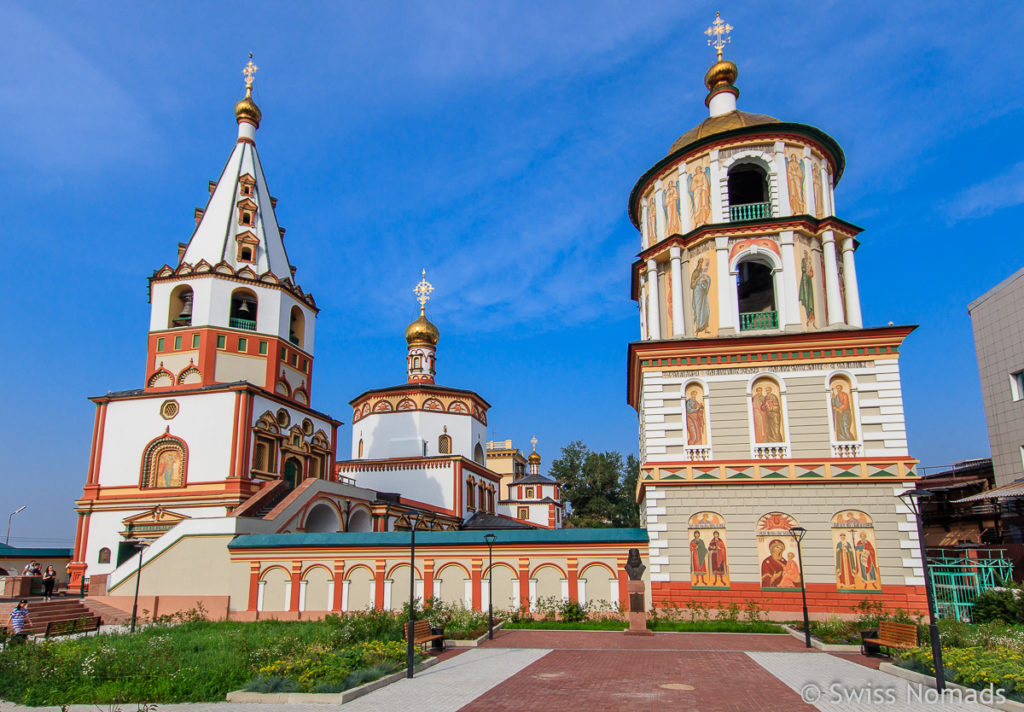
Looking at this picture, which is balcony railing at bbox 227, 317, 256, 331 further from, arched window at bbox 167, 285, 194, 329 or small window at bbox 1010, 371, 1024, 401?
small window at bbox 1010, 371, 1024, 401

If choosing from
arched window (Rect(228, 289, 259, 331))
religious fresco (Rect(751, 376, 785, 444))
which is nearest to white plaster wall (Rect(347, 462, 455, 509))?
arched window (Rect(228, 289, 259, 331))

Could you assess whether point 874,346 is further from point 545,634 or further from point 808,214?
point 545,634

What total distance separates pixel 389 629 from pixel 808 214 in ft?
50.3

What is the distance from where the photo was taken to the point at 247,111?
31.6 metres

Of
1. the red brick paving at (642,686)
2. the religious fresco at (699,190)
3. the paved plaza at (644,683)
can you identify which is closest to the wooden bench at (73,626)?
the paved plaza at (644,683)

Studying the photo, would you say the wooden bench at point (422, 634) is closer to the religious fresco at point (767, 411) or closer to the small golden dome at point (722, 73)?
the religious fresco at point (767, 411)

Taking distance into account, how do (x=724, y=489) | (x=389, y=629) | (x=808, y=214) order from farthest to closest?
(x=808, y=214) → (x=724, y=489) → (x=389, y=629)

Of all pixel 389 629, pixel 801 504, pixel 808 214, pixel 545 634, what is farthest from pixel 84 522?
pixel 808 214

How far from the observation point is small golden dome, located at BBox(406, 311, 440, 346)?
143 ft

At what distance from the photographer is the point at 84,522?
2486 centimetres

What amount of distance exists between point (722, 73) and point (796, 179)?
17.1ft

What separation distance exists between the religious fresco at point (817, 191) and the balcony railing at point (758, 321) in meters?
3.33

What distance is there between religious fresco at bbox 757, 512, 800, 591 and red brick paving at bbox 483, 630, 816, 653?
69.5 inches

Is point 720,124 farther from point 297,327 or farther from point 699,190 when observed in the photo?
point 297,327
